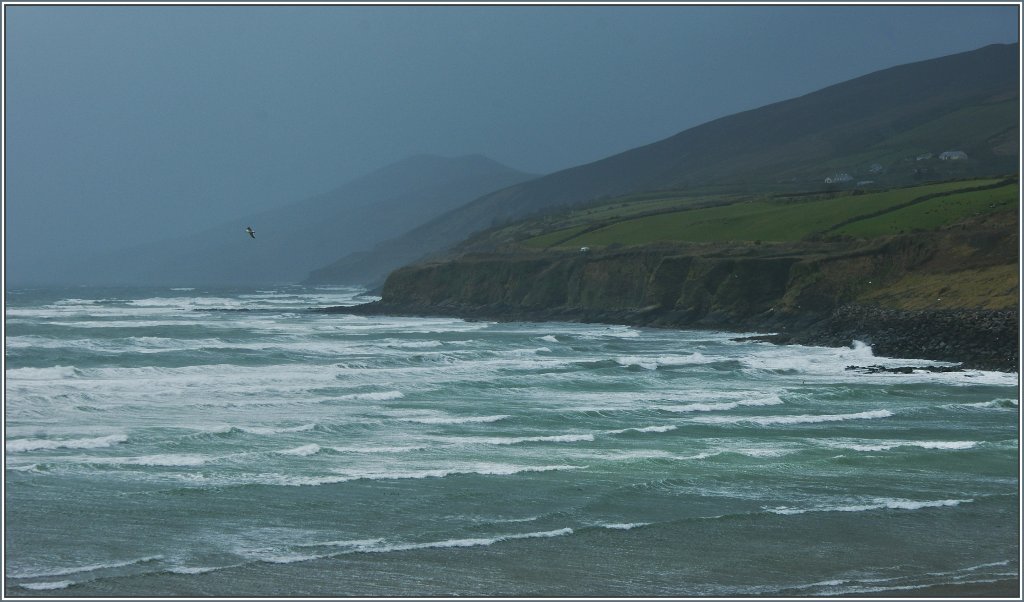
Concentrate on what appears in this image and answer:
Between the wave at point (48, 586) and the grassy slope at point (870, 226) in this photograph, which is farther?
the grassy slope at point (870, 226)

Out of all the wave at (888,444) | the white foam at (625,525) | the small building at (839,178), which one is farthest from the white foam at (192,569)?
the small building at (839,178)

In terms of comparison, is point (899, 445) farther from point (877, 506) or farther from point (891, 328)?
point (891, 328)

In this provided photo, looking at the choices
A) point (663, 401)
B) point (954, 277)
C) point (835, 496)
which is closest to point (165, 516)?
point (835, 496)

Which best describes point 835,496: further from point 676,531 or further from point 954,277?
point 954,277

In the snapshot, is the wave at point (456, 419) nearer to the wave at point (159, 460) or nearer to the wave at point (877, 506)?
the wave at point (159, 460)

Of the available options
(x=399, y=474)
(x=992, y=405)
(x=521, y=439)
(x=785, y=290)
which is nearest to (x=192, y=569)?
(x=399, y=474)

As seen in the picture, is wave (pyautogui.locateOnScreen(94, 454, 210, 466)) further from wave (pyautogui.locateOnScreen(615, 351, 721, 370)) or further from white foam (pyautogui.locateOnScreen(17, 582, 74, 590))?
wave (pyautogui.locateOnScreen(615, 351, 721, 370))
